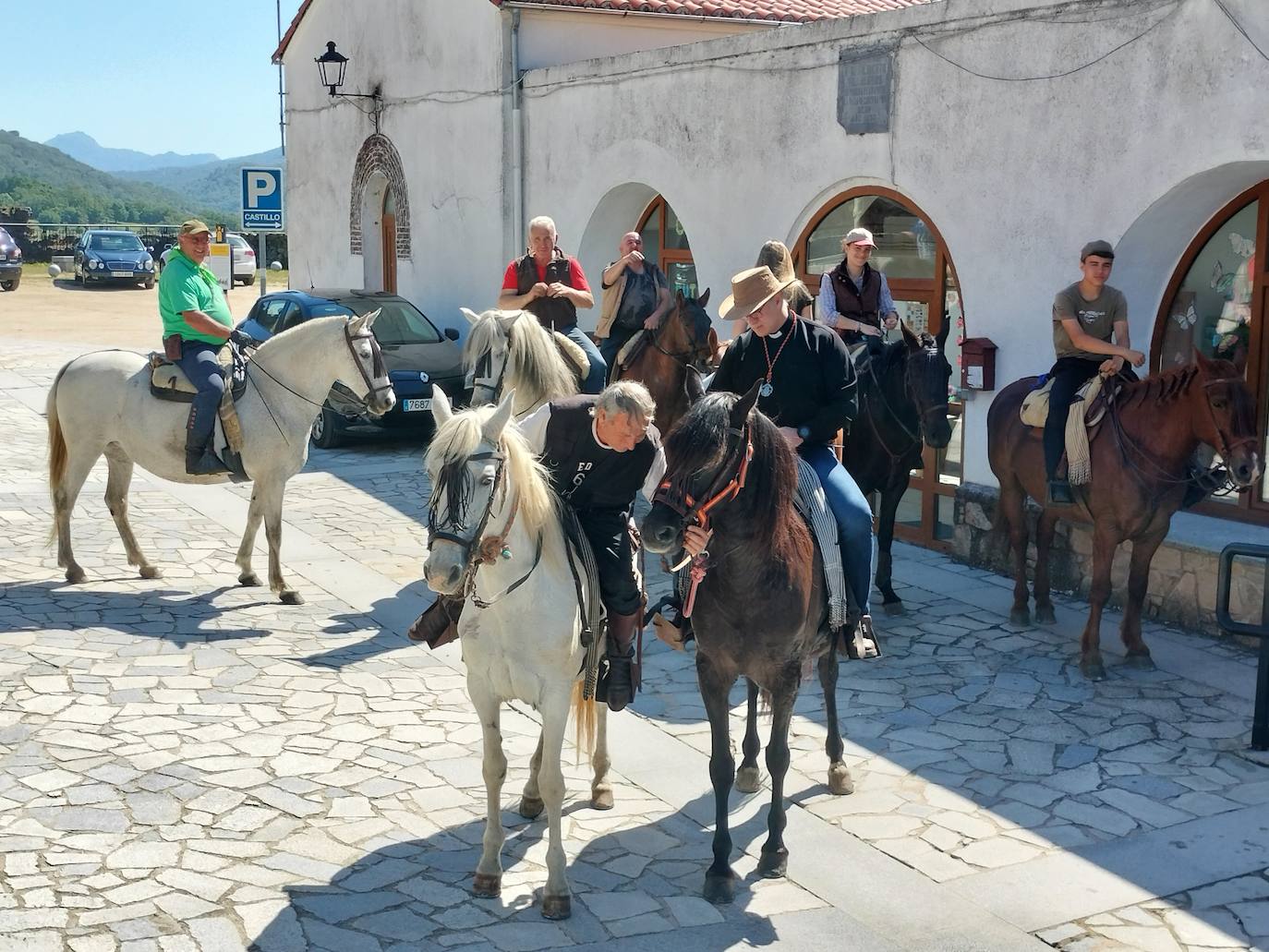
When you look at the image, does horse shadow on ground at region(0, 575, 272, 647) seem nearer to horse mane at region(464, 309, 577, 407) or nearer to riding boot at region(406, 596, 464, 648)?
horse mane at region(464, 309, 577, 407)

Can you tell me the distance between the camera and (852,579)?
6.02 meters

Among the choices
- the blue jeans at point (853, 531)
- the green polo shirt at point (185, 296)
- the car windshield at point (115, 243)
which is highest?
the car windshield at point (115, 243)

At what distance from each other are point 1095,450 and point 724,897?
4.22 m

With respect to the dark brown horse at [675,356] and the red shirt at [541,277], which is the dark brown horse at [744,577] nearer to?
the dark brown horse at [675,356]

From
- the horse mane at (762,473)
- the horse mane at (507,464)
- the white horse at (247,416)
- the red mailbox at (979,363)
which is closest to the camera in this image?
the horse mane at (507,464)


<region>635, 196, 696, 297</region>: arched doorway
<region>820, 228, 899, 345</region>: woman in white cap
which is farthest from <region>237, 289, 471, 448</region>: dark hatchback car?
<region>820, 228, 899, 345</region>: woman in white cap

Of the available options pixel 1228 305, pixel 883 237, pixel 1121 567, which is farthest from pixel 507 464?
pixel 883 237

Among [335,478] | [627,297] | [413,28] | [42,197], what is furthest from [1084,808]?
[42,197]

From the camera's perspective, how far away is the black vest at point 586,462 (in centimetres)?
544

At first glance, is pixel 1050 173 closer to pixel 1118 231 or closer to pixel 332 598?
pixel 1118 231

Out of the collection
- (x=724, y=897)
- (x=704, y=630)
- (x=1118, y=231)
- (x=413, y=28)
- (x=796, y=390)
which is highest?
(x=413, y=28)

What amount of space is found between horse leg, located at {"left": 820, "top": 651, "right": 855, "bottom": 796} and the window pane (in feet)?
18.4

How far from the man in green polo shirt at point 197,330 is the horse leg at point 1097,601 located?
6098 mm

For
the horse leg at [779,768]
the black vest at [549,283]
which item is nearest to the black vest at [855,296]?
the black vest at [549,283]
